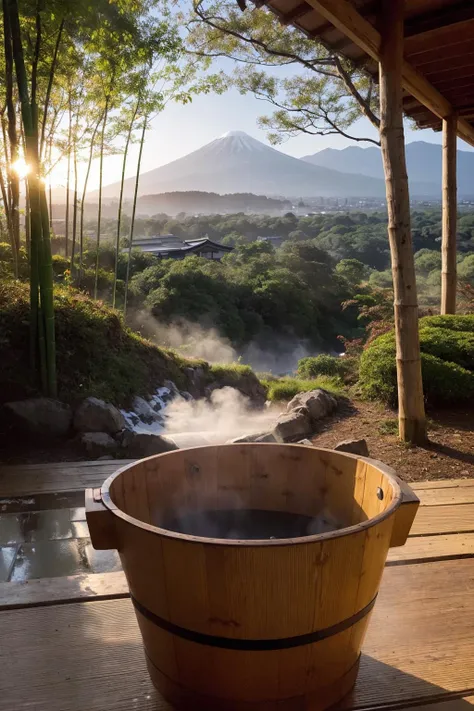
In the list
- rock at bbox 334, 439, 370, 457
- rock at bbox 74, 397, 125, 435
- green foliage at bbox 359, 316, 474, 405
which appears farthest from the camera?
green foliage at bbox 359, 316, 474, 405

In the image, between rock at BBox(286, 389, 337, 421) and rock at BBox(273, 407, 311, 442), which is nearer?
rock at BBox(273, 407, 311, 442)

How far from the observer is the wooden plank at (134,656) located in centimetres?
119

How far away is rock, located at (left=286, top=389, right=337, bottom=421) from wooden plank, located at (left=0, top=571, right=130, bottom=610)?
3.09 metres

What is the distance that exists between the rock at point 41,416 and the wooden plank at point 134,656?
83.1 inches

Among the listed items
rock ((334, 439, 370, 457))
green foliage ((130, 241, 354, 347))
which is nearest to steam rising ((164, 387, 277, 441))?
rock ((334, 439, 370, 457))

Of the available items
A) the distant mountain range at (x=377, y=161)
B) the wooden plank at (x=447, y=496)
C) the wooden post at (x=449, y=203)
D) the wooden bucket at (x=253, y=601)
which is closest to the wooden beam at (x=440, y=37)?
the wooden post at (x=449, y=203)

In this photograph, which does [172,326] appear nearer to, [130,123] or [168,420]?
[130,123]

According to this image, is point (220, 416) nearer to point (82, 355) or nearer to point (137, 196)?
point (82, 355)

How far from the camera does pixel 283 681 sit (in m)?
1.03

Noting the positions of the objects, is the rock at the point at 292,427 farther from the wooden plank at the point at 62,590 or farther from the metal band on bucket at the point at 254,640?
the metal band on bucket at the point at 254,640

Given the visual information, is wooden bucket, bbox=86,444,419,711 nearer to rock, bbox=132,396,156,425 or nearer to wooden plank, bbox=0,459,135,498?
wooden plank, bbox=0,459,135,498

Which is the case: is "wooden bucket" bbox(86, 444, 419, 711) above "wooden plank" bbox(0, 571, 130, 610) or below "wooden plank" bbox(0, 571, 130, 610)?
above

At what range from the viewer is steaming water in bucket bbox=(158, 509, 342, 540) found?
4.53 ft

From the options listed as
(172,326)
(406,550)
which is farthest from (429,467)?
(172,326)
